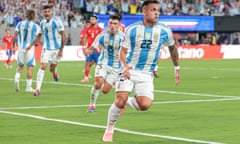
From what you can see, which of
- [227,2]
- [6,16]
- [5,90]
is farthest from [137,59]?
[227,2]

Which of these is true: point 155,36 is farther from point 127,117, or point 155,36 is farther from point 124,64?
point 127,117

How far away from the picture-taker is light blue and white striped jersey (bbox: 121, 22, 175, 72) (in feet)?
40.3

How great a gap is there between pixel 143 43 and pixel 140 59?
0.27 metres

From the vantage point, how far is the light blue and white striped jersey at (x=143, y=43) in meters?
12.3

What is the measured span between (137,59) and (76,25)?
39.5 metres

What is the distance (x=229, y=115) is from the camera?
16266 millimetres

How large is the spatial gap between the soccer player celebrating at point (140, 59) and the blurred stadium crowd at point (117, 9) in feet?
120

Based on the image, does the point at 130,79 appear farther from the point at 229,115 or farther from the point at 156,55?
the point at 229,115

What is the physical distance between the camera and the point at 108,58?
55.0ft

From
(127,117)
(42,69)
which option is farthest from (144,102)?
(42,69)

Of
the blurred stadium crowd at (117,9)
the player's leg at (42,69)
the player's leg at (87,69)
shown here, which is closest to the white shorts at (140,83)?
the player's leg at (42,69)

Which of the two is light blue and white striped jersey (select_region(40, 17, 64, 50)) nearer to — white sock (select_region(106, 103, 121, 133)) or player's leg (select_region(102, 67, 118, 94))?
player's leg (select_region(102, 67, 118, 94))

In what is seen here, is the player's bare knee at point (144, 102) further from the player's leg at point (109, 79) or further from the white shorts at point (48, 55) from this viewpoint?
the white shorts at point (48, 55)

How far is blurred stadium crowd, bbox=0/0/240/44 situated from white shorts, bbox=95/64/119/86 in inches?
1274
